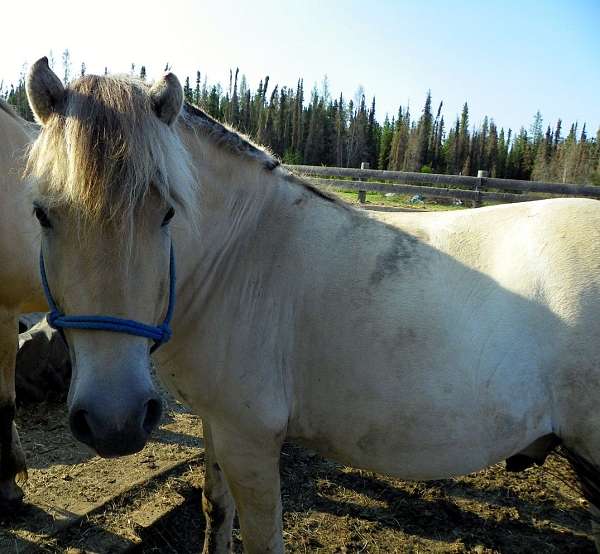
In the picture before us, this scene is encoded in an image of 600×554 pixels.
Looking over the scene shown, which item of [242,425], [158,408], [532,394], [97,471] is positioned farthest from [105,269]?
[97,471]

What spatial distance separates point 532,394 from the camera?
5.61 ft

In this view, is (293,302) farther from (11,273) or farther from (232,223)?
(11,273)

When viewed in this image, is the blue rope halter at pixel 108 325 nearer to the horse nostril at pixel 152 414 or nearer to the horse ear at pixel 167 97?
the horse nostril at pixel 152 414

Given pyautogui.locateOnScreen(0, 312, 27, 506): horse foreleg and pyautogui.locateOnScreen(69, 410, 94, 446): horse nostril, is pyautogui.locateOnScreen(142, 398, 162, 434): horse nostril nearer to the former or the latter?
pyautogui.locateOnScreen(69, 410, 94, 446): horse nostril

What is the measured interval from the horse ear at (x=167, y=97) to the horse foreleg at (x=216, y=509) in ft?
5.22

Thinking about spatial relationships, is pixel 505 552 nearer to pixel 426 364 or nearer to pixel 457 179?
pixel 426 364

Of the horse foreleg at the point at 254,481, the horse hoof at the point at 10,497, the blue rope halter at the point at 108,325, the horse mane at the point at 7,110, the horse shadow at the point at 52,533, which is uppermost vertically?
the horse mane at the point at 7,110

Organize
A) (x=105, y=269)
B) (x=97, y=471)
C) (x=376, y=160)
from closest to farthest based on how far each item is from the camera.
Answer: (x=105, y=269)
(x=97, y=471)
(x=376, y=160)

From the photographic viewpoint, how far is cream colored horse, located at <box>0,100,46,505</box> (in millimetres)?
3059

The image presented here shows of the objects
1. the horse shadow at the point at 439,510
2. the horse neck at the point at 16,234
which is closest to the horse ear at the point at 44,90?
the horse neck at the point at 16,234

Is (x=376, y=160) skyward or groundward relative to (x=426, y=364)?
skyward

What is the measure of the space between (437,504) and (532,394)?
1.81 metres

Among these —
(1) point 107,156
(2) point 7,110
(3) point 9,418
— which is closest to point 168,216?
(1) point 107,156

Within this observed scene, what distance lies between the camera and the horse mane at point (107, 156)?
138 cm
